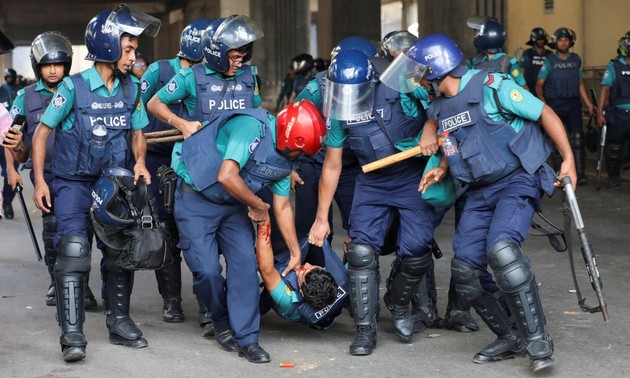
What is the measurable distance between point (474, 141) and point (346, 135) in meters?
0.86

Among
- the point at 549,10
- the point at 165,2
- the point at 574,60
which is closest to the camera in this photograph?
the point at 574,60

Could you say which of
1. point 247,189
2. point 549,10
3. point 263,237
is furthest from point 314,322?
point 549,10

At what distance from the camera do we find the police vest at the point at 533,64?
1553 centimetres

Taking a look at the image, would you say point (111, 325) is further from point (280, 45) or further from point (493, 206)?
point (280, 45)

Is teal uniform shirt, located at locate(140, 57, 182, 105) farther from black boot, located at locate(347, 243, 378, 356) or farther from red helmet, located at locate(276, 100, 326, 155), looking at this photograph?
black boot, located at locate(347, 243, 378, 356)

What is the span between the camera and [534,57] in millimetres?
15656

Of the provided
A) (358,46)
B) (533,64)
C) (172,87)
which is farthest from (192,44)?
(533,64)

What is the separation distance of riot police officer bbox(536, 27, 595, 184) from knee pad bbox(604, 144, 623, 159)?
2.06 ft

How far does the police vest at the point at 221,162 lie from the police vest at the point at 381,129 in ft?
1.64

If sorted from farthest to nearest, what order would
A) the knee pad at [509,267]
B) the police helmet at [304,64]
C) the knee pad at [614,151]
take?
the police helmet at [304,64] → the knee pad at [614,151] → the knee pad at [509,267]

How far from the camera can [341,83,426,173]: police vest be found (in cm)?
664

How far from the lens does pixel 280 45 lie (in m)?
32.8

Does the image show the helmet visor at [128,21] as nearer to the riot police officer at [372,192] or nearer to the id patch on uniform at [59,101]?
the id patch on uniform at [59,101]

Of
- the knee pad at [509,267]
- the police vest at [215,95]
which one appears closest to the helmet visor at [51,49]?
the police vest at [215,95]
